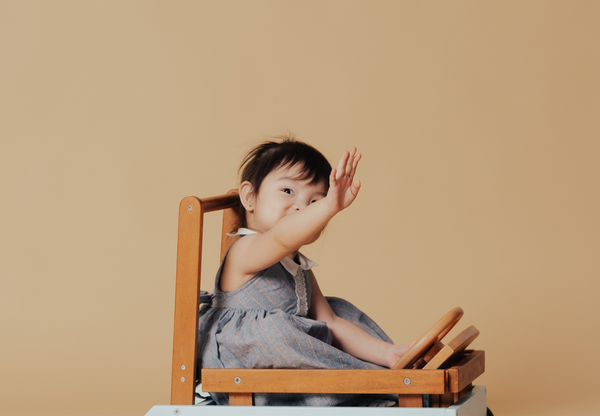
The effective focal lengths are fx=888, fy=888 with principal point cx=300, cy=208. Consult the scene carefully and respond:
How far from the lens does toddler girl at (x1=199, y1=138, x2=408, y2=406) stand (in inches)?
77.0

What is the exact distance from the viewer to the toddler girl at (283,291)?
1957 millimetres

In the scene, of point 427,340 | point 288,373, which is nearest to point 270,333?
point 288,373

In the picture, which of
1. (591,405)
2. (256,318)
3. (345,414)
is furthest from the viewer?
(591,405)

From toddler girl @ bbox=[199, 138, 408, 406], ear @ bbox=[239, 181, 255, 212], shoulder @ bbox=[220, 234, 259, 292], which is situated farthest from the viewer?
ear @ bbox=[239, 181, 255, 212]

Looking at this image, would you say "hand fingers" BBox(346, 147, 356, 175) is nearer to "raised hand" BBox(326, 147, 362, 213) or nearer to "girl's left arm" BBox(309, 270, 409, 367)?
"raised hand" BBox(326, 147, 362, 213)

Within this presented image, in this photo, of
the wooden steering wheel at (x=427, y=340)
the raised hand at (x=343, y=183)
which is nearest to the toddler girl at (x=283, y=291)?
the raised hand at (x=343, y=183)

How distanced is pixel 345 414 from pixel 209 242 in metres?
A: 1.92

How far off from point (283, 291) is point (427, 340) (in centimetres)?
41

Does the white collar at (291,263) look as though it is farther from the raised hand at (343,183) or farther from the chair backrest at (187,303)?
the raised hand at (343,183)

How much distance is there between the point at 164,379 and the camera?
316 centimetres

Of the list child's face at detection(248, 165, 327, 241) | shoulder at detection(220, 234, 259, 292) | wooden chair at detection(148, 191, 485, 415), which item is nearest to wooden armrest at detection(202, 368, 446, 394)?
wooden chair at detection(148, 191, 485, 415)

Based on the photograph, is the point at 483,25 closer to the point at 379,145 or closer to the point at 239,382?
the point at 379,145

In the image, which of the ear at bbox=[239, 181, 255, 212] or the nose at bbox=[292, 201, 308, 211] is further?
the ear at bbox=[239, 181, 255, 212]

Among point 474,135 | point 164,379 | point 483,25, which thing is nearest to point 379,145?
point 474,135
